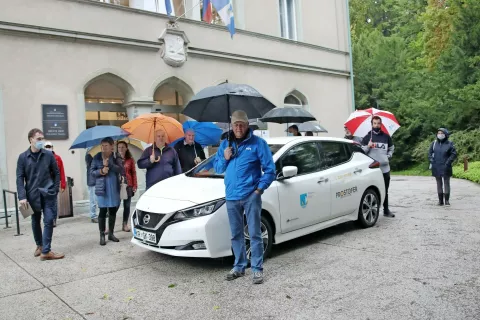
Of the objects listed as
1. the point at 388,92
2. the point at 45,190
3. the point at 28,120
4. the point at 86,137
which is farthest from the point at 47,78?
the point at 388,92

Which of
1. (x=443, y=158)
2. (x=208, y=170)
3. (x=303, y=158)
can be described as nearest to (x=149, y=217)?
(x=208, y=170)

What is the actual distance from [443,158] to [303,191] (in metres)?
5.07

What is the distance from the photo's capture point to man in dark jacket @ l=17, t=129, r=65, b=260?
574 centimetres

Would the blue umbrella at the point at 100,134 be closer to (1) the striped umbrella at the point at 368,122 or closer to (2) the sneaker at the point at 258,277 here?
(2) the sneaker at the point at 258,277

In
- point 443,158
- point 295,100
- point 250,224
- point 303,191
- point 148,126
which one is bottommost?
point 250,224

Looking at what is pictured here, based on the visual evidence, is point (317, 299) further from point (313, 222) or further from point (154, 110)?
point (154, 110)

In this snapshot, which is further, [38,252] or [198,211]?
[38,252]

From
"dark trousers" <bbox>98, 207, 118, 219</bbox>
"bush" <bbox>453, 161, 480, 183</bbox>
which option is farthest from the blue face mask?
"bush" <bbox>453, 161, 480, 183</bbox>

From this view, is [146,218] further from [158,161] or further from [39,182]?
[158,161]

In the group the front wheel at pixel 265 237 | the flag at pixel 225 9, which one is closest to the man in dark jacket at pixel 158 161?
the front wheel at pixel 265 237

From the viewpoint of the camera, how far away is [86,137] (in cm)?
684

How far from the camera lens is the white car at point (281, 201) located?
5.01 metres

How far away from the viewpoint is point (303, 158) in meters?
6.20

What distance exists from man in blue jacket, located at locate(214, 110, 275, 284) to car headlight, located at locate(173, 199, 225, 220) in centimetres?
34
